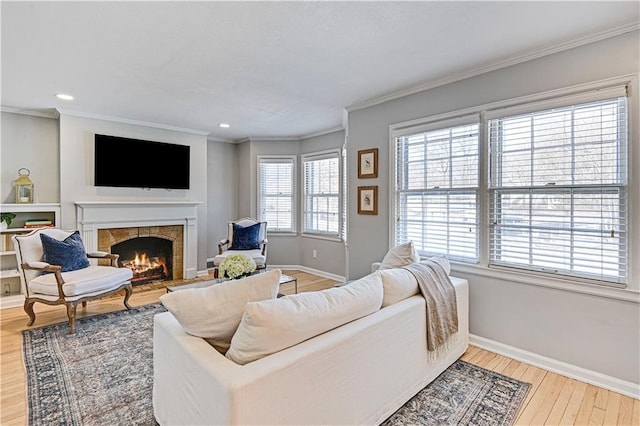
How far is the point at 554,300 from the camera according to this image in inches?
95.2

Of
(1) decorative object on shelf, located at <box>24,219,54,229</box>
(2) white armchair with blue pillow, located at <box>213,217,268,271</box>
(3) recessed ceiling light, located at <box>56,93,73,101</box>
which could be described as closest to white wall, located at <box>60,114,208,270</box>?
(1) decorative object on shelf, located at <box>24,219,54,229</box>

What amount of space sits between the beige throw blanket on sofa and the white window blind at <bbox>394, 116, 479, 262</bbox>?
66 centimetres

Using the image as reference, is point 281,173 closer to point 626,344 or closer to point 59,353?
point 59,353

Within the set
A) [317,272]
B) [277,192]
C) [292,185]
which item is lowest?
[317,272]

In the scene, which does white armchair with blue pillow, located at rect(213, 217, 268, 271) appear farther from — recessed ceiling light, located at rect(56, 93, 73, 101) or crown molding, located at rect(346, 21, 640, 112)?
crown molding, located at rect(346, 21, 640, 112)

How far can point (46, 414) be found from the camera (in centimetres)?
188

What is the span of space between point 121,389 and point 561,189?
11.3 ft

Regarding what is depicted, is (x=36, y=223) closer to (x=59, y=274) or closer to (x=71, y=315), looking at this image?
(x=59, y=274)

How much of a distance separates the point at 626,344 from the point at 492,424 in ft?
3.84

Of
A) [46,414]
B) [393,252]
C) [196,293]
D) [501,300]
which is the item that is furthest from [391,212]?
[46,414]

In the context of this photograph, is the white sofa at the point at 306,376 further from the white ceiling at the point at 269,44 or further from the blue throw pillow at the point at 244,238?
the blue throw pillow at the point at 244,238

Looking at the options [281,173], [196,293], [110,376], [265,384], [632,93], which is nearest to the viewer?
[265,384]

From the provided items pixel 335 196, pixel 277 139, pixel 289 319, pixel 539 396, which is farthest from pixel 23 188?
pixel 539 396

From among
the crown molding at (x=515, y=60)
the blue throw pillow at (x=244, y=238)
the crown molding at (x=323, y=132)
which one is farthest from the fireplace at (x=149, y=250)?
the crown molding at (x=515, y=60)
